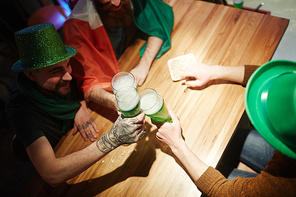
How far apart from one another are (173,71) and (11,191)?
2.94 m

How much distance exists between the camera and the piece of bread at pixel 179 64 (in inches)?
58.4

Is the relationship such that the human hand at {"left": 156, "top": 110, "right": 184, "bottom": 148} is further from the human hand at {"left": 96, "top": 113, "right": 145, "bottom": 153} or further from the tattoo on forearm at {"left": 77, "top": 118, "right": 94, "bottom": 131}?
the tattoo on forearm at {"left": 77, "top": 118, "right": 94, "bottom": 131}

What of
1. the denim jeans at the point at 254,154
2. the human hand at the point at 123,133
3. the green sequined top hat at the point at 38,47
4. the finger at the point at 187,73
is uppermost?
the green sequined top hat at the point at 38,47

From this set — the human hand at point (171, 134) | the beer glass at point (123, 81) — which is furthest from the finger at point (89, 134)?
the human hand at point (171, 134)

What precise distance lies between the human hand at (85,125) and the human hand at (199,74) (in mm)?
871

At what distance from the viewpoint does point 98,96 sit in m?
1.48

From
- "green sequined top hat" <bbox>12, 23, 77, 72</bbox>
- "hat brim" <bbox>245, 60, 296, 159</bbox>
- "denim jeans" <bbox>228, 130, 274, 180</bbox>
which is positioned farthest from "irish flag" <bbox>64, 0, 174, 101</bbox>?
"denim jeans" <bbox>228, 130, 274, 180</bbox>

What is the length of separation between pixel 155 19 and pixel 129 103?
1.24m

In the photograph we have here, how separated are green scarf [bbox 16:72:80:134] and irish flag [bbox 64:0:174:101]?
0.15 m

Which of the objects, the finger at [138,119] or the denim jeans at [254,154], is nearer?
the finger at [138,119]

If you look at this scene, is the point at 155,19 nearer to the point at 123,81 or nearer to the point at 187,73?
the point at 187,73

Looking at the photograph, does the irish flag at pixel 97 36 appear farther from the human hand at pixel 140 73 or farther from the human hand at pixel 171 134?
the human hand at pixel 171 134

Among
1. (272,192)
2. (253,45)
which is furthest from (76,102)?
(253,45)

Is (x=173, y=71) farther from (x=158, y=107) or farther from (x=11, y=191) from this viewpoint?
(x=11, y=191)
